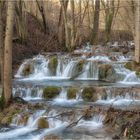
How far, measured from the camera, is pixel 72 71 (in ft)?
60.8

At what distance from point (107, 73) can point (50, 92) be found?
3.88 metres

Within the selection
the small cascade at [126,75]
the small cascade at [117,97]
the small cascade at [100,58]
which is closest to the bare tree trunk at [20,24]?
the small cascade at [100,58]

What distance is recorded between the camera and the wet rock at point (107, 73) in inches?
669

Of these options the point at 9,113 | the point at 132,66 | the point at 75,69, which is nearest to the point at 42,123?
the point at 9,113

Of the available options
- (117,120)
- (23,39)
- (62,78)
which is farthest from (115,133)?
(23,39)

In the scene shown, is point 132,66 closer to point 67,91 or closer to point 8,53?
point 67,91

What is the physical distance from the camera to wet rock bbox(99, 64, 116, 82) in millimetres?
16997

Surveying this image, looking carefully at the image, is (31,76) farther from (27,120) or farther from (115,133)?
(115,133)

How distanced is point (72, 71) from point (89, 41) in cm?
1130

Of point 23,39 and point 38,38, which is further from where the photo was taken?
point 38,38

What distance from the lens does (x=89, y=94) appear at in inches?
543

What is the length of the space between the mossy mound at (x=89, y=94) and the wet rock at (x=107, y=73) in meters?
3.13

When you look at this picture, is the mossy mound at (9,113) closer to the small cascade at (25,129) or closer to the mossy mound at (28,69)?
the small cascade at (25,129)

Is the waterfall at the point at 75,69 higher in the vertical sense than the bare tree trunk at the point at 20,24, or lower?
lower
